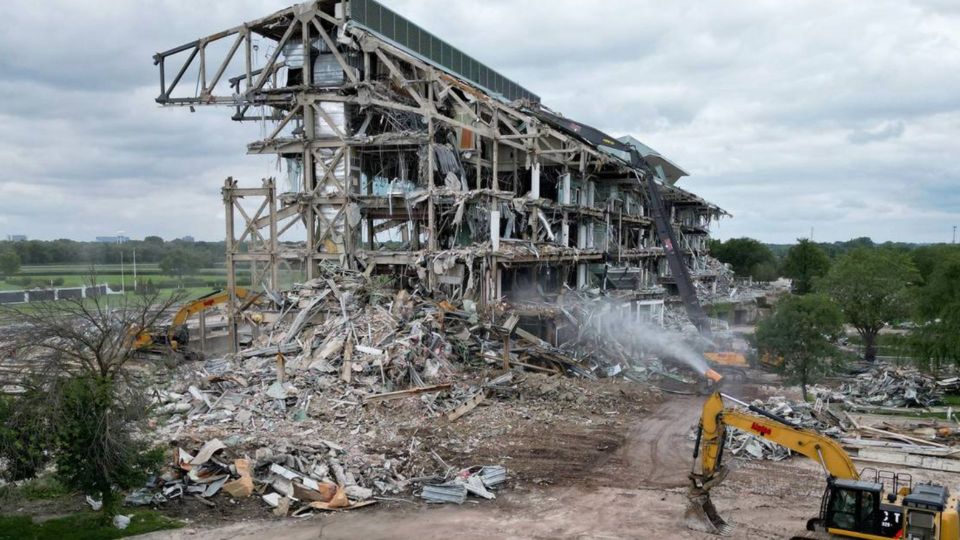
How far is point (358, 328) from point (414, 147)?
9.44 m

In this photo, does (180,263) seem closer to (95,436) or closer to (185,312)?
(185,312)

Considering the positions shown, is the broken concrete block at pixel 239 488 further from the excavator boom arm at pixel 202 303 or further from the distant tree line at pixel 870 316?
the distant tree line at pixel 870 316

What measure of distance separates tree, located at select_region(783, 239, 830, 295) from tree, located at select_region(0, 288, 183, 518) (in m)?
66.6

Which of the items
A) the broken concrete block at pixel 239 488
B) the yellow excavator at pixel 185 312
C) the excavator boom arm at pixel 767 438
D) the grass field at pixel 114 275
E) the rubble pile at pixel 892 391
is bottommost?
the rubble pile at pixel 892 391

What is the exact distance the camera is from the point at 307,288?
2669 centimetres

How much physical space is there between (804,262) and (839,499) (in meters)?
65.1

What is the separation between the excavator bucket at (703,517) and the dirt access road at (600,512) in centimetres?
24

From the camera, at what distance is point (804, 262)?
233 ft

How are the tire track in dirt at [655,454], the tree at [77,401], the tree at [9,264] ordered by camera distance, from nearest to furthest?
1. the tree at [77,401]
2. the tire track in dirt at [655,454]
3. the tree at [9,264]

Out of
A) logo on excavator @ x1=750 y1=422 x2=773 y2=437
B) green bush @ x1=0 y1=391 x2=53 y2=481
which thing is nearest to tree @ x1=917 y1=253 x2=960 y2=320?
logo on excavator @ x1=750 y1=422 x2=773 y2=437

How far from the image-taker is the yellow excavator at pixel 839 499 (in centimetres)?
1098

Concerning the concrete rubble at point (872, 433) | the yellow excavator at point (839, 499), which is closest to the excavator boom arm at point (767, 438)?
the yellow excavator at point (839, 499)

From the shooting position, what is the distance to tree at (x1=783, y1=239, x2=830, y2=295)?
6941 centimetres

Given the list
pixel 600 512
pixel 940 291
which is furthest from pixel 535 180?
pixel 600 512
